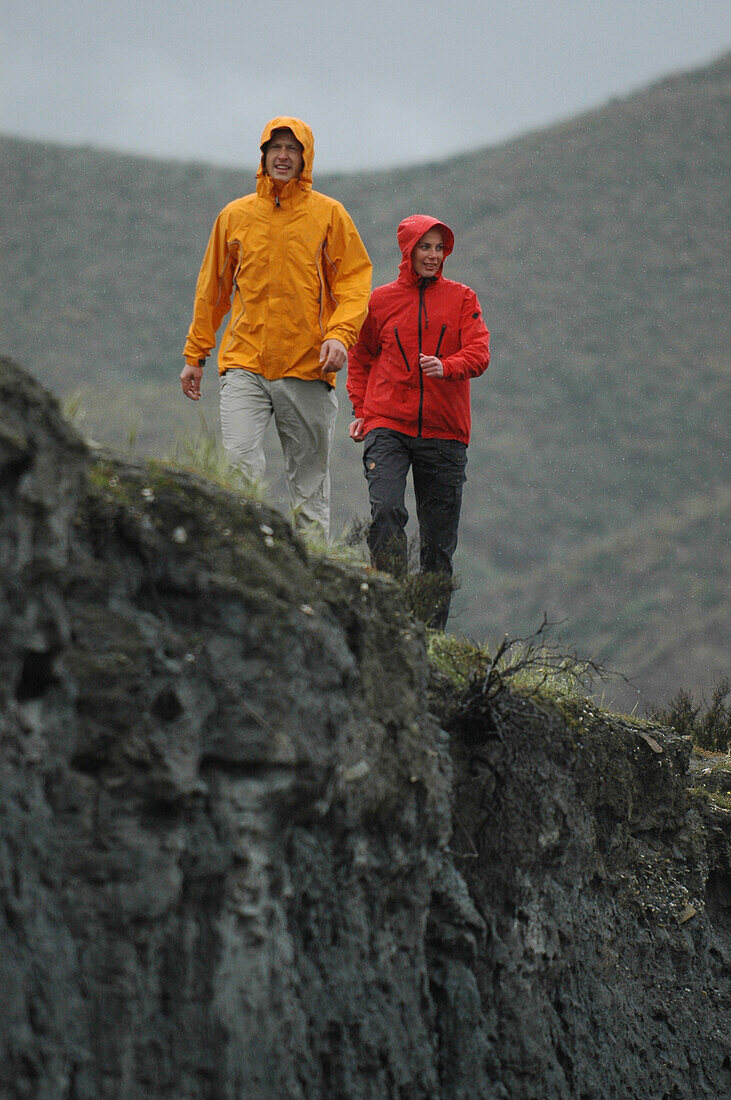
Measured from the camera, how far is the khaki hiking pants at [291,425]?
247 inches

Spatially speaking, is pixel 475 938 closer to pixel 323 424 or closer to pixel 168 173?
pixel 323 424

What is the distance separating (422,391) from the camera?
6.93 m

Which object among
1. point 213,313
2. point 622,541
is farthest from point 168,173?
point 213,313

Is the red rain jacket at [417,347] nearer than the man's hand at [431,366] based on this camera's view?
No

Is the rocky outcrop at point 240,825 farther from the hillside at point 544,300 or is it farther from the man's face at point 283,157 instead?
the hillside at point 544,300

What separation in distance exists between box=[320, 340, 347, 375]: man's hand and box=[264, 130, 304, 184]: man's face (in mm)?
846

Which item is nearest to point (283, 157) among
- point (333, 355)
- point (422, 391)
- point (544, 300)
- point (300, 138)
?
point (300, 138)

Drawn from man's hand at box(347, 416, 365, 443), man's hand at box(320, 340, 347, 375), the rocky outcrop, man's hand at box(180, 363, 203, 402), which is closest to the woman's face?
man's hand at box(347, 416, 365, 443)

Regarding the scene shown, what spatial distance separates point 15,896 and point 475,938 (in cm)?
227

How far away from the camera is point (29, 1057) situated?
126 inches

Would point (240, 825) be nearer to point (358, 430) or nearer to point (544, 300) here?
point (358, 430)

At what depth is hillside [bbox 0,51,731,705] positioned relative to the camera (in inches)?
3228

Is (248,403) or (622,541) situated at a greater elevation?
(622,541)

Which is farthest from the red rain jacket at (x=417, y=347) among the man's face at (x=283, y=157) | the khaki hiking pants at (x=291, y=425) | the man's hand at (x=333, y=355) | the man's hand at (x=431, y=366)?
the man's face at (x=283, y=157)
